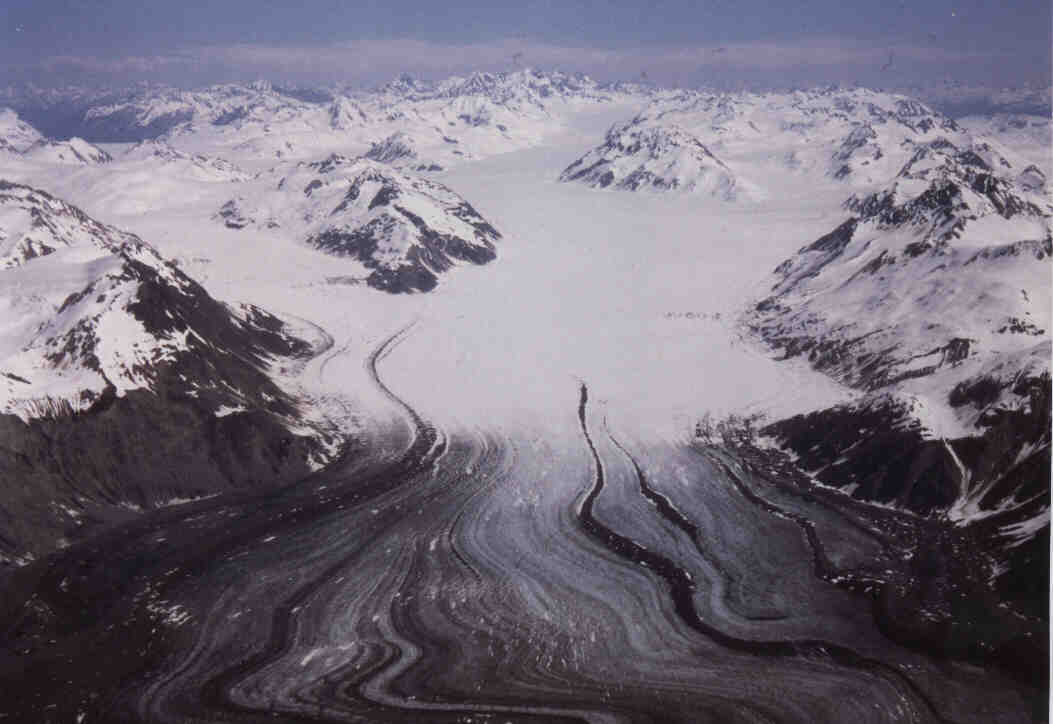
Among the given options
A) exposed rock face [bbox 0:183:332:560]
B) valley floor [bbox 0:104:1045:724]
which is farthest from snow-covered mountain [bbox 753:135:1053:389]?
exposed rock face [bbox 0:183:332:560]

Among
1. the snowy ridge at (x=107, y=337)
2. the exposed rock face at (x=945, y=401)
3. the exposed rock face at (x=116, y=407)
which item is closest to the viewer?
the exposed rock face at (x=945, y=401)

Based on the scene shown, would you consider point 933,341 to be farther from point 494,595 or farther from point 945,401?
point 494,595

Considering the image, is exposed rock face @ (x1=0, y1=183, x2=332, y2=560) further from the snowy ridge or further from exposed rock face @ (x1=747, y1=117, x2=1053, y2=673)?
exposed rock face @ (x1=747, y1=117, x2=1053, y2=673)

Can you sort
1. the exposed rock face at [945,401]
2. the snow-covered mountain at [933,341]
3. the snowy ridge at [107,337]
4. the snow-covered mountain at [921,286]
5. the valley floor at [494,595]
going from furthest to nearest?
1. the snow-covered mountain at [921,286]
2. the snowy ridge at [107,337]
3. the snow-covered mountain at [933,341]
4. the exposed rock face at [945,401]
5. the valley floor at [494,595]

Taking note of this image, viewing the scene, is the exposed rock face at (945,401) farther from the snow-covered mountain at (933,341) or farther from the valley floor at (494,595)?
the valley floor at (494,595)

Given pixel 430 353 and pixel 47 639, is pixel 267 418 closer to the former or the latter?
pixel 47 639

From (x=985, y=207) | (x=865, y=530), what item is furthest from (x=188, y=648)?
(x=985, y=207)

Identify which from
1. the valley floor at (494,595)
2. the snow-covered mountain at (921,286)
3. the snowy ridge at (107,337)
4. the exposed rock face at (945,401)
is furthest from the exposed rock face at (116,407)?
the snow-covered mountain at (921,286)

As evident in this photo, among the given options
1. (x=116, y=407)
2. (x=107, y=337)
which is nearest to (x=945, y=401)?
(x=116, y=407)
